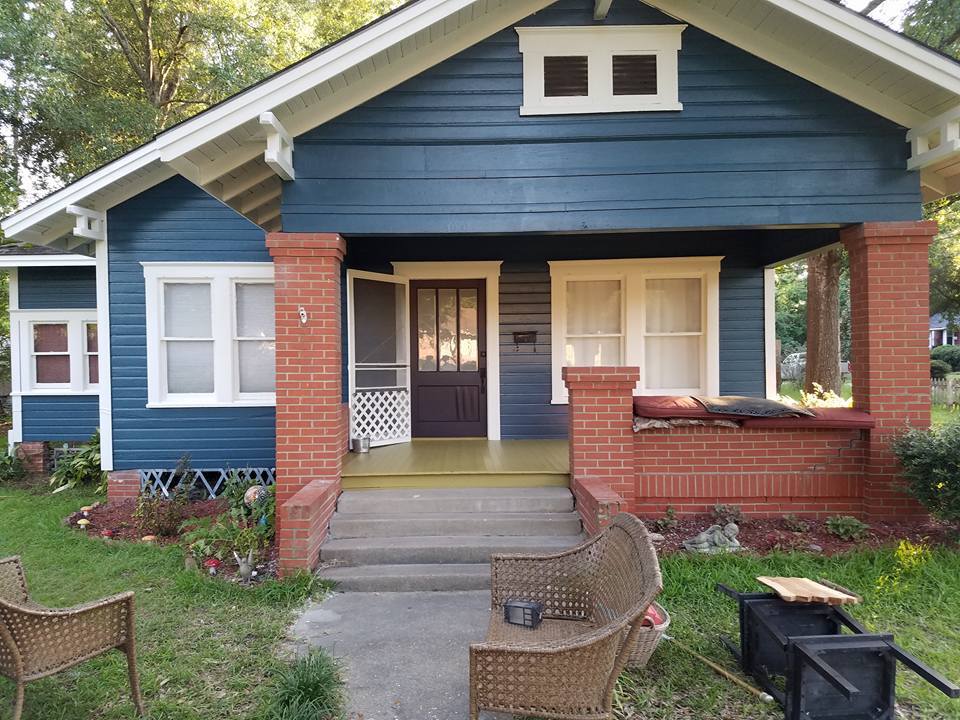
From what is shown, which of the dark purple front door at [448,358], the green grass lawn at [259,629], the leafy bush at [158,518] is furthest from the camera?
the dark purple front door at [448,358]

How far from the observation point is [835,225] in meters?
4.88

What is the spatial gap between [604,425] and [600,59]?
11.1 feet

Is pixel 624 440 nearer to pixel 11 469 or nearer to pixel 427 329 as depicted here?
pixel 427 329

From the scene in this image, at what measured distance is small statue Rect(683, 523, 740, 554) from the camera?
4371mm

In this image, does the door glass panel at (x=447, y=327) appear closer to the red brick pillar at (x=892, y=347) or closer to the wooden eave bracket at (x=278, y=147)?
the wooden eave bracket at (x=278, y=147)

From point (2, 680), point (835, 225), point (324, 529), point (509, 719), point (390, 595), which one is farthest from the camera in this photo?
point (835, 225)

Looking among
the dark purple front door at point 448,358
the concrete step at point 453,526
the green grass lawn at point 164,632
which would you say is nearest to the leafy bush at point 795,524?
the concrete step at point 453,526

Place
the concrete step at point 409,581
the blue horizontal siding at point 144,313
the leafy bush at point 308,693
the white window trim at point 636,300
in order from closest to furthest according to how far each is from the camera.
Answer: the leafy bush at point 308,693 → the concrete step at point 409,581 → the blue horizontal siding at point 144,313 → the white window trim at point 636,300

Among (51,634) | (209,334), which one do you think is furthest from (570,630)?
(209,334)

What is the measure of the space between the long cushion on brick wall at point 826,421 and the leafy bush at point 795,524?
866 millimetres

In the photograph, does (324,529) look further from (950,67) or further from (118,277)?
(950,67)

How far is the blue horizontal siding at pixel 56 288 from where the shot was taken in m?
8.45

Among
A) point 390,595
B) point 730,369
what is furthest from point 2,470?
point 730,369

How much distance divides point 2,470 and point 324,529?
7256 millimetres
